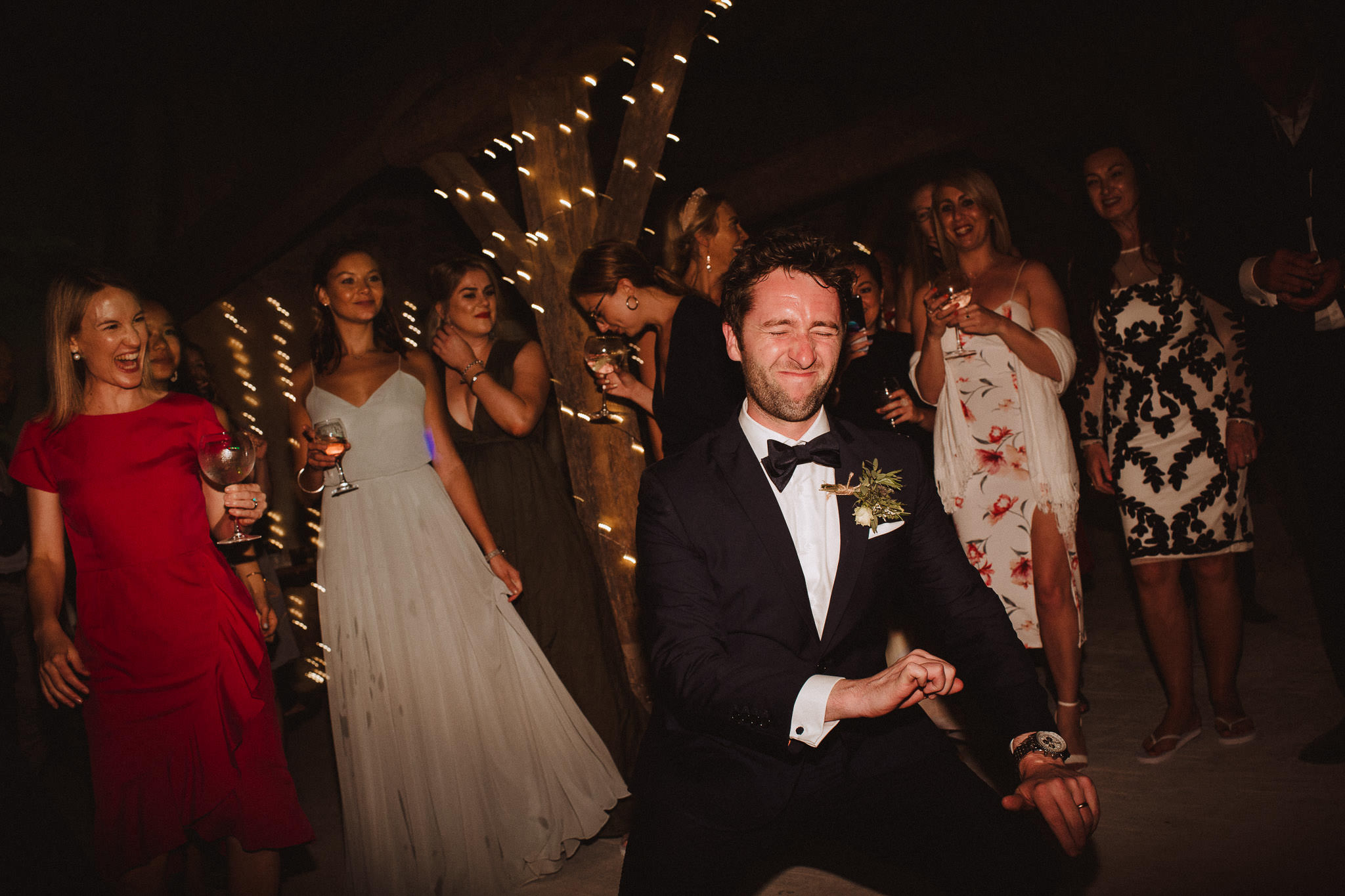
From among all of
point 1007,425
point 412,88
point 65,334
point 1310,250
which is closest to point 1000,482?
point 1007,425

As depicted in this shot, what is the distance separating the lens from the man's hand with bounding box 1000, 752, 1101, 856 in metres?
1.28

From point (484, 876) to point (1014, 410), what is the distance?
2351 mm

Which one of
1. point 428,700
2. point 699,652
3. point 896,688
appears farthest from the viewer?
point 428,700

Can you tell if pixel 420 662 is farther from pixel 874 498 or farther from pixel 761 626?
pixel 874 498

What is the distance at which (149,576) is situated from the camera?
2.20m

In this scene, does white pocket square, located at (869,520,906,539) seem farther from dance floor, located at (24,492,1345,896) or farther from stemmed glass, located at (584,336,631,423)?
stemmed glass, located at (584,336,631,423)

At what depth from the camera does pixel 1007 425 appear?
2885 millimetres

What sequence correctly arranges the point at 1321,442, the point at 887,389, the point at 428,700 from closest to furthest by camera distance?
the point at 1321,442 < the point at 428,700 < the point at 887,389

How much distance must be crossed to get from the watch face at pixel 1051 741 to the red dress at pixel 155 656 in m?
1.87

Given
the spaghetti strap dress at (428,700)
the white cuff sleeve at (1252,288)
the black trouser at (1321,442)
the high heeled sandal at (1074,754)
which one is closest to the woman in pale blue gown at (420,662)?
the spaghetti strap dress at (428,700)

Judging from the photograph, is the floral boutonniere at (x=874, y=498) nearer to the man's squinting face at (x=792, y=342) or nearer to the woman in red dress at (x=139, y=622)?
the man's squinting face at (x=792, y=342)

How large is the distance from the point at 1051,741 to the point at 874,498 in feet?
1.76

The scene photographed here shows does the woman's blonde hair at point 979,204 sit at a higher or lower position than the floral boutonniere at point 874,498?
higher

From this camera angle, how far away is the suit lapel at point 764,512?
1617 mm
